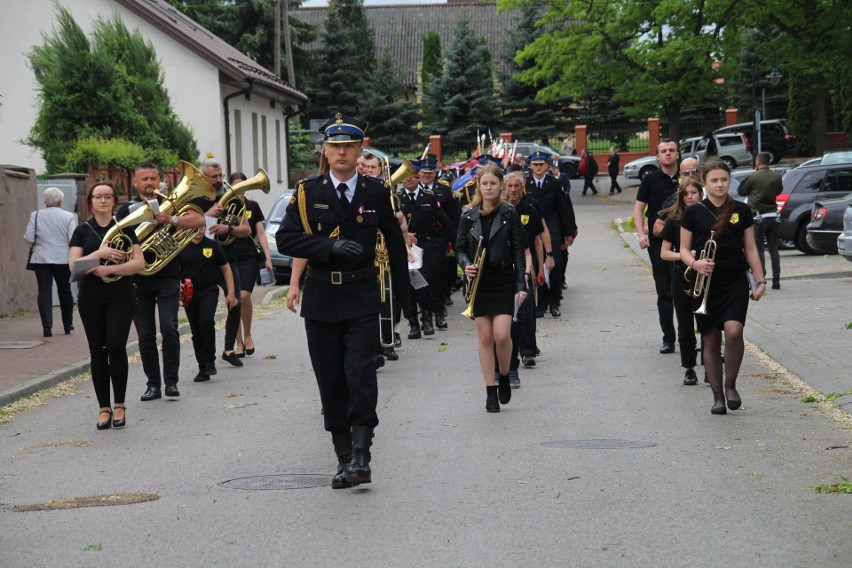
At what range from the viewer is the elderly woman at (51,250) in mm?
16438

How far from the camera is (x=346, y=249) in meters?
7.27

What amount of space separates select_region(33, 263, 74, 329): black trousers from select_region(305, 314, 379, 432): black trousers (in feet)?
31.4

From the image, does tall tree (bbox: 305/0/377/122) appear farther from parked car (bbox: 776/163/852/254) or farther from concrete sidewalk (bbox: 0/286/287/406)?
concrete sidewalk (bbox: 0/286/287/406)

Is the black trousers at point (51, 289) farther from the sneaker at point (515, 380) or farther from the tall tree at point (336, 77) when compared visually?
the tall tree at point (336, 77)

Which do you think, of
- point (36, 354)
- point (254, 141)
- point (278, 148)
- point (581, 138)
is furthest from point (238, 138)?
point (581, 138)

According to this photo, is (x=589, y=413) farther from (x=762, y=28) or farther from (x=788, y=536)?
(x=762, y=28)

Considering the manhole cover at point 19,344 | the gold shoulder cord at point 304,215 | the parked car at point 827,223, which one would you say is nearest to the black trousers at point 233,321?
the manhole cover at point 19,344

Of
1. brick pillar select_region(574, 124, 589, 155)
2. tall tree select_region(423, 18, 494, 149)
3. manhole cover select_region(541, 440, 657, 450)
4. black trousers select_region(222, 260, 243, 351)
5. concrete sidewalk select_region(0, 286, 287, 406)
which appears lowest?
manhole cover select_region(541, 440, 657, 450)

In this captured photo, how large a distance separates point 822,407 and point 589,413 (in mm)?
1734

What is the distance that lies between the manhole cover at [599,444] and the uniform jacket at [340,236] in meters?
1.61

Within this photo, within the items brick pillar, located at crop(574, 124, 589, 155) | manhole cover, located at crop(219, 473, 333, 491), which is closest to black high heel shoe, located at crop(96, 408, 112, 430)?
manhole cover, located at crop(219, 473, 333, 491)

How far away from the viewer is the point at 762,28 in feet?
191

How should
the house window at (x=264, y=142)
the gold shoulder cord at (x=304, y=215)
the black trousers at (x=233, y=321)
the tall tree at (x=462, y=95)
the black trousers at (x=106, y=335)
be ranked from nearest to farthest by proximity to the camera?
the gold shoulder cord at (x=304, y=215) < the black trousers at (x=106, y=335) < the black trousers at (x=233, y=321) < the house window at (x=264, y=142) < the tall tree at (x=462, y=95)

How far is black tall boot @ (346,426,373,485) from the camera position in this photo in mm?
7199
